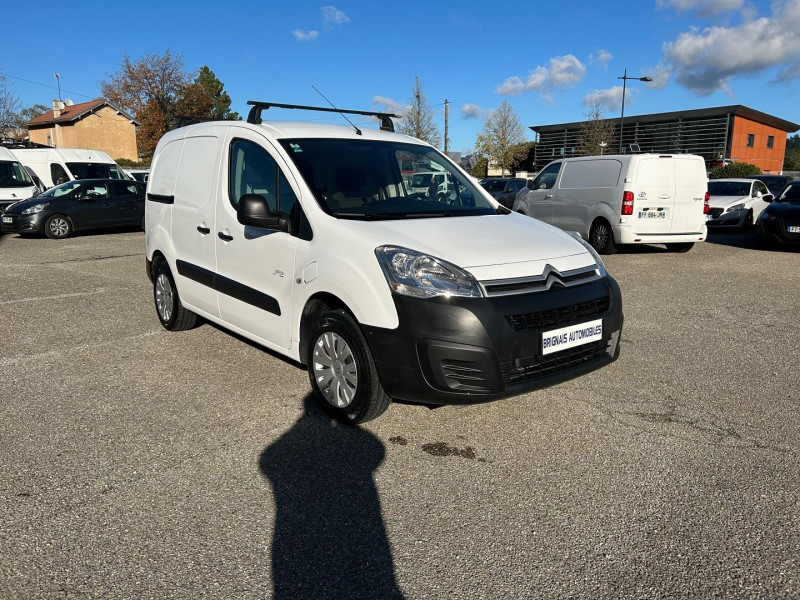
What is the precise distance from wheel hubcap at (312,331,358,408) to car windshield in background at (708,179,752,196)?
1536cm

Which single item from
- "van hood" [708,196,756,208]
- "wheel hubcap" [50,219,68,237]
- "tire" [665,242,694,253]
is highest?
"van hood" [708,196,756,208]

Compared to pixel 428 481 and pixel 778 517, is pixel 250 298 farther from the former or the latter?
pixel 778 517

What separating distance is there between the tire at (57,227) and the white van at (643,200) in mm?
11994

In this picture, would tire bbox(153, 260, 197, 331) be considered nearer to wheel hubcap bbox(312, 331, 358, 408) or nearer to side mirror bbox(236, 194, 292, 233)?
side mirror bbox(236, 194, 292, 233)

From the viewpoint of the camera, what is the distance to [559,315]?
3506 mm

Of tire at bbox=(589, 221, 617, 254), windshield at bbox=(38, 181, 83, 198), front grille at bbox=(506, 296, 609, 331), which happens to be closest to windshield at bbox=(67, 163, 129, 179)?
windshield at bbox=(38, 181, 83, 198)

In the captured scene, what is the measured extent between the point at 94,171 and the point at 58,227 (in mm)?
5938

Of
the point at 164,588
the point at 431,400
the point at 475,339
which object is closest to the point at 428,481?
the point at 431,400

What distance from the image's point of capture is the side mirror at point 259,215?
3895 mm

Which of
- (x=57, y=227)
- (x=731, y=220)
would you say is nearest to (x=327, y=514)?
(x=57, y=227)

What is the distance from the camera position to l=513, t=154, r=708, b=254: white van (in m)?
11.1

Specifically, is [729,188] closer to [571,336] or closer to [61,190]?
[571,336]

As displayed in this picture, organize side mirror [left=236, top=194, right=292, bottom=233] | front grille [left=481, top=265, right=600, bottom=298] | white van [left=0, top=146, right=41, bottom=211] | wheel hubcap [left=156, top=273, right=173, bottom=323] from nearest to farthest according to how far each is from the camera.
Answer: front grille [left=481, top=265, right=600, bottom=298]
side mirror [left=236, top=194, right=292, bottom=233]
wheel hubcap [left=156, top=273, right=173, bottom=323]
white van [left=0, top=146, right=41, bottom=211]

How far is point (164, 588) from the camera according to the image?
236cm
